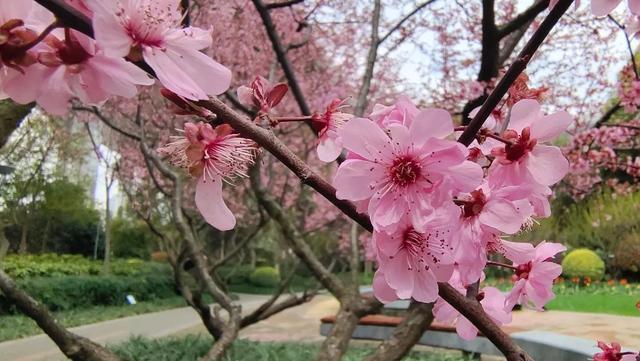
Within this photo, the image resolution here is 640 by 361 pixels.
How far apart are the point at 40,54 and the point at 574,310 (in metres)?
10.3

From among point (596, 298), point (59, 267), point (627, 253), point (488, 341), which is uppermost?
point (627, 253)

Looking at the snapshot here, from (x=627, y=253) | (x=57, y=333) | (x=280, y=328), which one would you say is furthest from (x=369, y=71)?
(x=627, y=253)

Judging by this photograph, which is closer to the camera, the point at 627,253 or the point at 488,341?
the point at 488,341

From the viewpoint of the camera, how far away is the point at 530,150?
77 centimetres

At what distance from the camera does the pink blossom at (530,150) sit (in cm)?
77

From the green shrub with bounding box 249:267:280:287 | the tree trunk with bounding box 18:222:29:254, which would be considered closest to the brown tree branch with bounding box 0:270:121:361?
the tree trunk with bounding box 18:222:29:254

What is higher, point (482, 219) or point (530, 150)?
point (530, 150)

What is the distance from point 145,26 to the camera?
54 centimetres

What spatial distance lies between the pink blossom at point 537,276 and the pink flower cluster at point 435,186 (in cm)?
16

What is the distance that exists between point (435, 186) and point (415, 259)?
0.31 feet

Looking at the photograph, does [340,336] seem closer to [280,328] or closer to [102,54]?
[102,54]

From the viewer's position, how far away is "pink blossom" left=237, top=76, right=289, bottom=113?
30.8 inches

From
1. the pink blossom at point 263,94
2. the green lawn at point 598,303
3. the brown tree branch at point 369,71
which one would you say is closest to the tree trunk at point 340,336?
the brown tree branch at point 369,71

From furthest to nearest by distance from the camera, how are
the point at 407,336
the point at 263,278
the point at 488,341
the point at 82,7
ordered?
the point at 263,278
the point at 488,341
the point at 407,336
the point at 82,7
